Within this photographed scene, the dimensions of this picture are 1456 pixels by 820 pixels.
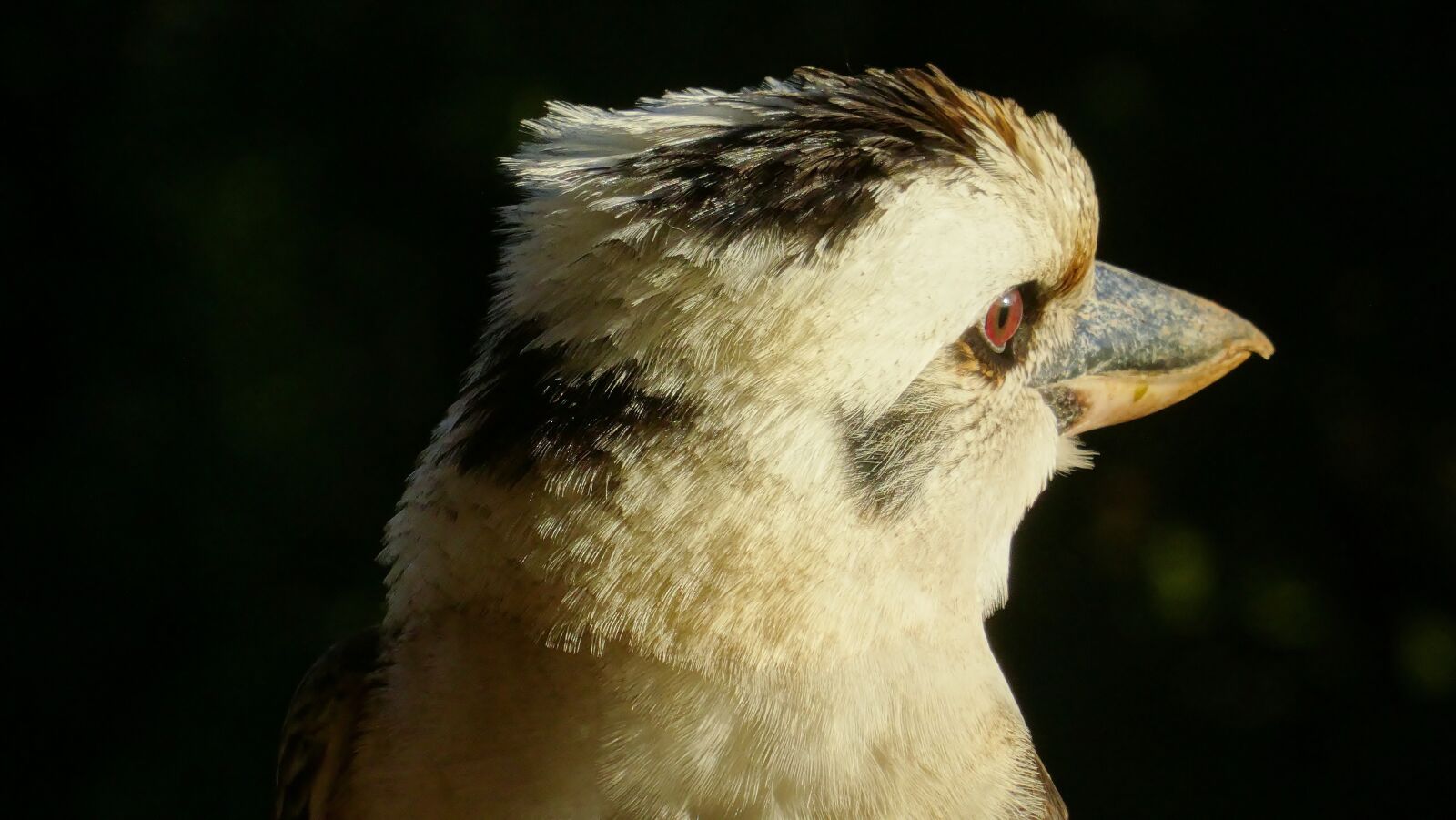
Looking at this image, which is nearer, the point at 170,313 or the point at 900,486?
A: the point at 900,486

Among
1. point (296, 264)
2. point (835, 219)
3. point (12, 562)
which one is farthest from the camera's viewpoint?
point (12, 562)

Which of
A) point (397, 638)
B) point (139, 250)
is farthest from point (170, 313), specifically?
point (397, 638)

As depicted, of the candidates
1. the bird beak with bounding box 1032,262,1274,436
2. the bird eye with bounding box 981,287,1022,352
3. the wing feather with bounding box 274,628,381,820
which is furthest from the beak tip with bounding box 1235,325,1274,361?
the wing feather with bounding box 274,628,381,820

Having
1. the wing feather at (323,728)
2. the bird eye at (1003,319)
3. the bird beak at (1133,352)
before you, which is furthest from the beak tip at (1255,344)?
the wing feather at (323,728)

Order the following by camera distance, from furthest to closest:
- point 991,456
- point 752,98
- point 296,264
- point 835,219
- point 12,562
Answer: point 12,562
point 296,264
point 991,456
point 752,98
point 835,219

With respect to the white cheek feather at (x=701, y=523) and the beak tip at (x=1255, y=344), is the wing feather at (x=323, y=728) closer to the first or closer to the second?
the white cheek feather at (x=701, y=523)

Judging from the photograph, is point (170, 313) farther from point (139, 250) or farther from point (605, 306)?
point (605, 306)

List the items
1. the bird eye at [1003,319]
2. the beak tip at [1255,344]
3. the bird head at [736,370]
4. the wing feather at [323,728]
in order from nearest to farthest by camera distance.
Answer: the bird head at [736,370]
the bird eye at [1003,319]
the wing feather at [323,728]
the beak tip at [1255,344]

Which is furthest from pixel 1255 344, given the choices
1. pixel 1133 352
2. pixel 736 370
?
pixel 736 370

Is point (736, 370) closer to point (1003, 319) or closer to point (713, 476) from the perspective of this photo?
point (713, 476)
